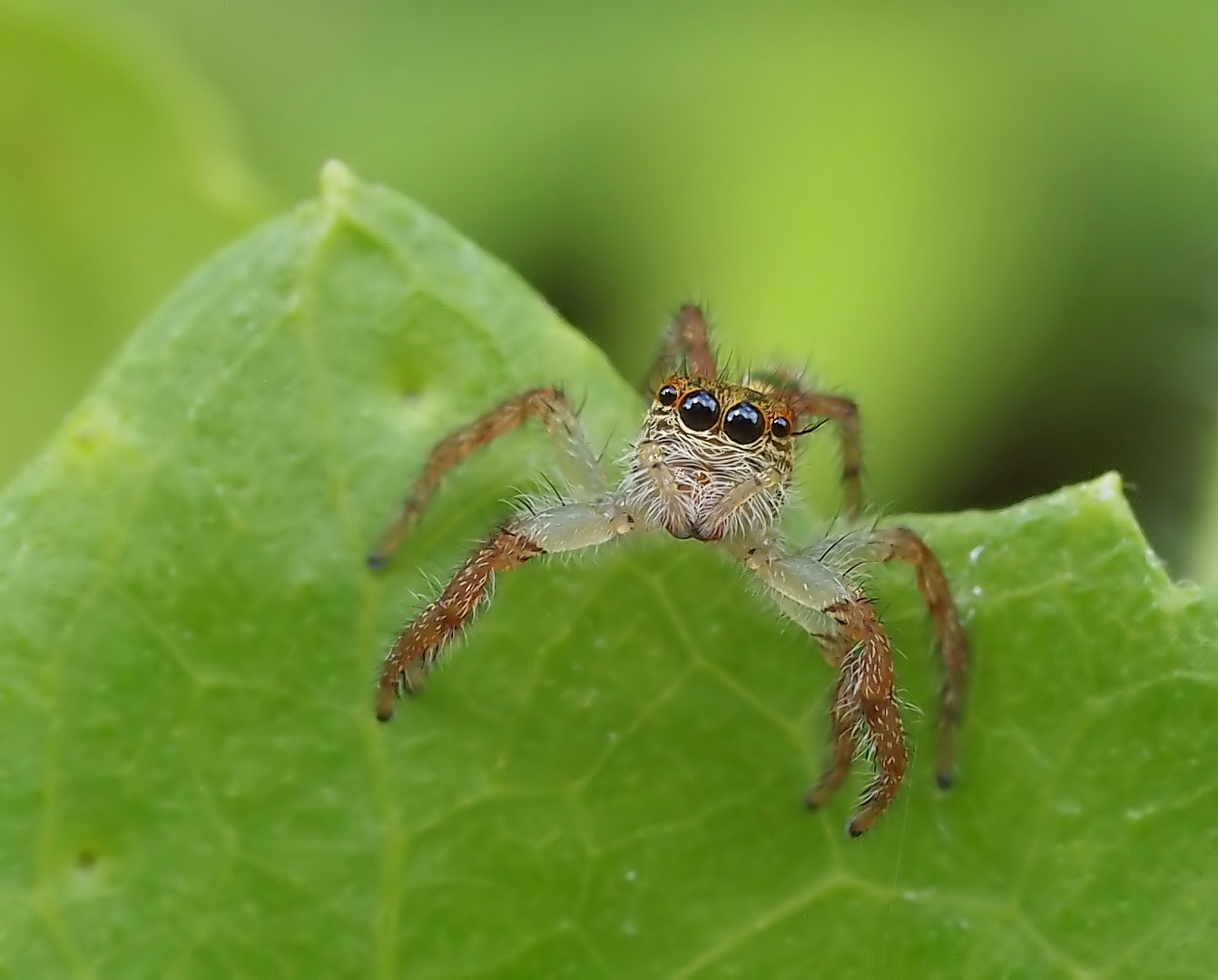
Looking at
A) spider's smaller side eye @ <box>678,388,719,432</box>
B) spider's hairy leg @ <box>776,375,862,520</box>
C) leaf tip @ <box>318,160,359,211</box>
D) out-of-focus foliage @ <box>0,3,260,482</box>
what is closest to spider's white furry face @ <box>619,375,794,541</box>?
spider's smaller side eye @ <box>678,388,719,432</box>

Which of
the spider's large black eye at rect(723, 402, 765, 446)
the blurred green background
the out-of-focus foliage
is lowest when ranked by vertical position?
the spider's large black eye at rect(723, 402, 765, 446)

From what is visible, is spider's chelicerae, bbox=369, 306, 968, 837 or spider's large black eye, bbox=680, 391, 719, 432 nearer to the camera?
spider's chelicerae, bbox=369, 306, 968, 837

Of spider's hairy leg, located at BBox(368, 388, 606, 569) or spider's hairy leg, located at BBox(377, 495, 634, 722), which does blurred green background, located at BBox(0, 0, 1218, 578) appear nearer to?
spider's hairy leg, located at BBox(368, 388, 606, 569)

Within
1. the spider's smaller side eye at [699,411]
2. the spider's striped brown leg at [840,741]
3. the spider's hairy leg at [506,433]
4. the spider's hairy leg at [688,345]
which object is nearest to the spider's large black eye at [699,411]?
the spider's smaller side eye at [699,411]

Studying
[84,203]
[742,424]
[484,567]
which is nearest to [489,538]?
[484,567]

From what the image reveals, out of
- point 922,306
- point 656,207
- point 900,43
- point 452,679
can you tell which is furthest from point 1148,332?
point 452,679

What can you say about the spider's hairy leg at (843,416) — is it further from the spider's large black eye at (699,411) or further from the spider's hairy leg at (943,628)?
the spider's hairy leg at (943,628)

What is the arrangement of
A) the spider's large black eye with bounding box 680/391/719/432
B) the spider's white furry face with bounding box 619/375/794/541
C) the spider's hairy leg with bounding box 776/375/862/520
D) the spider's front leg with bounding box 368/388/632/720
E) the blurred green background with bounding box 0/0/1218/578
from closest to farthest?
the spider's front leg with bounding box 368/388/632/720
the spider's white furry face with bounding box 619/375/794/541
the spider's large black eye with bounding box 680/391/719/432
the spider's hairy leg with bounding box 776/375/862/520
the blurred green background with bounding box 0/0/1218/578
